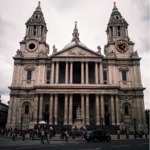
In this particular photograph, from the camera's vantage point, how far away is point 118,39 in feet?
185

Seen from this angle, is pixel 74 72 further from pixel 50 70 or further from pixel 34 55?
pixel 34 55

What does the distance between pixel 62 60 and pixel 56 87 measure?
27.3ft

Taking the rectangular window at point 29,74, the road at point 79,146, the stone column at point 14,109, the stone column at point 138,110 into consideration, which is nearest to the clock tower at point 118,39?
the stone column at point 138,110

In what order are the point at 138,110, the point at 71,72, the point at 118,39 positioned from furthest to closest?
the point at 118,39
the point at 71,72
the point at 138,110

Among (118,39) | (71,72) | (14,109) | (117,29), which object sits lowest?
(14,109)

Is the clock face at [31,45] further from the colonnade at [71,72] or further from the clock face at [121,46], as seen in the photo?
the clock face at [121,46]

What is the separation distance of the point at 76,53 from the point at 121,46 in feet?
43.1

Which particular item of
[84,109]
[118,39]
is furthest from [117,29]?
[84,109]

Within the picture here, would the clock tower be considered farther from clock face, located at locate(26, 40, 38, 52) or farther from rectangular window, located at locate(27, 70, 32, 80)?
rectangular window, located at locate(27, 70, 32, 80)

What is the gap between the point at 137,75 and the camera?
51875 mm

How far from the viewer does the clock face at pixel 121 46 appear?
55944 millimetres

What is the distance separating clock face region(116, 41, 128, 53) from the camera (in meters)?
55.9

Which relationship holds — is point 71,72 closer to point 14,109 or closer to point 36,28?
point 14,109

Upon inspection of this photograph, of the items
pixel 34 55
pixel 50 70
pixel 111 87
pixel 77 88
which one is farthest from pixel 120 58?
pixel 34 55
